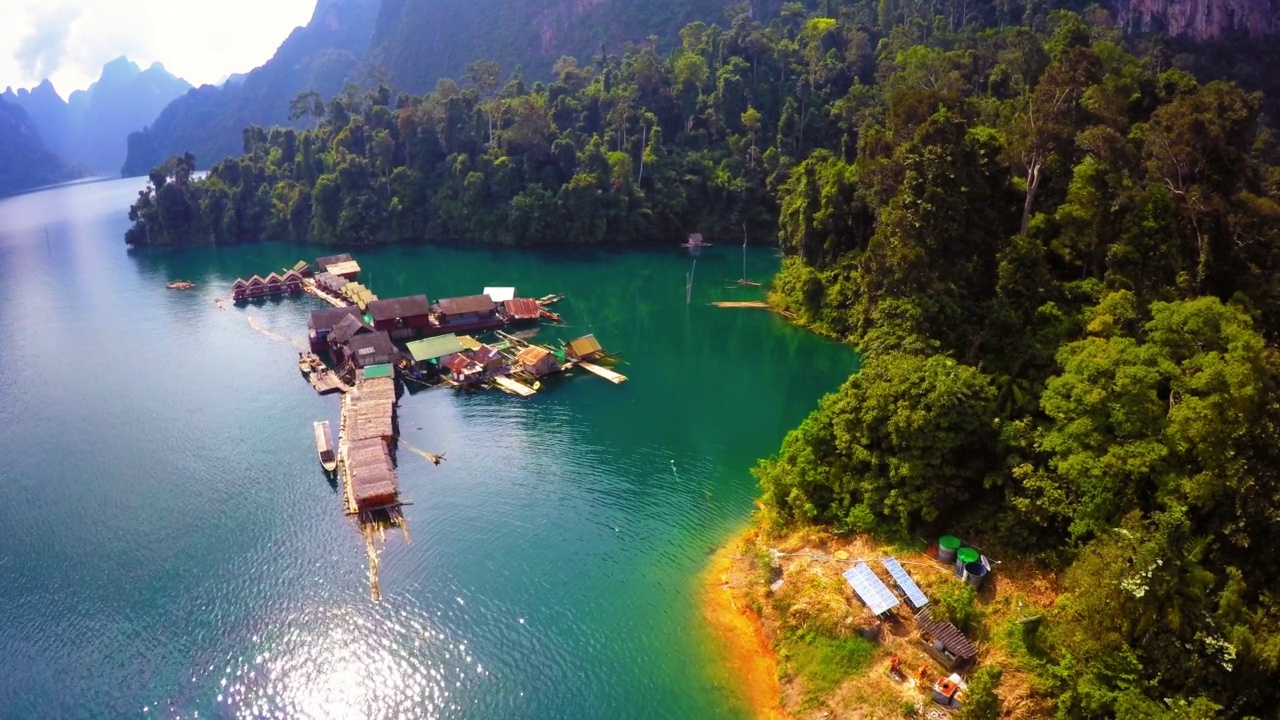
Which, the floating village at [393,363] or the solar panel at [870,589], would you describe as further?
the floating village at [393,363]

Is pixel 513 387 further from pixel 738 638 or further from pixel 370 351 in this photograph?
pixel 738 638

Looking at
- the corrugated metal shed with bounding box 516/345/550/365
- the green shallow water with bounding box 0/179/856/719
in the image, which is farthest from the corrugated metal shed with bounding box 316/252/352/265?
the corrugated metal shed with bounding box 516/345/550/365

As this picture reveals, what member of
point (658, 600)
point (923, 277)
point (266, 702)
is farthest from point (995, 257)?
point (266, 702)

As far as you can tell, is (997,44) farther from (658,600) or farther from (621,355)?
(658,600)

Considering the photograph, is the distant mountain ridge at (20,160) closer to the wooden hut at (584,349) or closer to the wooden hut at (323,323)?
the wooden hut at (323,323)

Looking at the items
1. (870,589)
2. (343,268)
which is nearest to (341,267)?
(343,268)

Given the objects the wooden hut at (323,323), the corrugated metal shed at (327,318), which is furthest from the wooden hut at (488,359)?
the wooden hut at (323,323)
